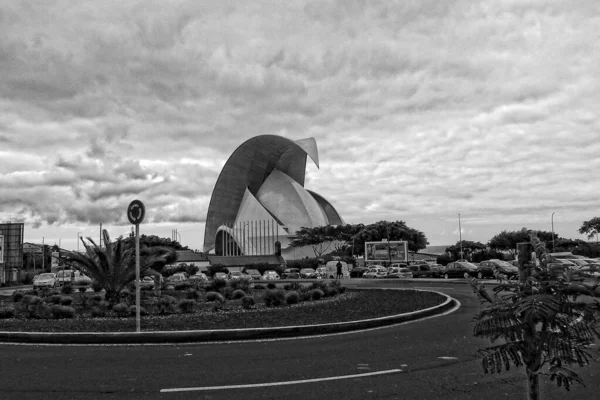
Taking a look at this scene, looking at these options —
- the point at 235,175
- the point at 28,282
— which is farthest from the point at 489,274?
the point at 235,175

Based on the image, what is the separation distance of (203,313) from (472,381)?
890 centimetres

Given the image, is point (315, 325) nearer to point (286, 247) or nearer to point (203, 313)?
point (203, 313)

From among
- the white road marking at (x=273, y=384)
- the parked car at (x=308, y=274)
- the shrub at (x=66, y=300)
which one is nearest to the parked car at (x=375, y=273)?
the parked car at (x=308, y=274)

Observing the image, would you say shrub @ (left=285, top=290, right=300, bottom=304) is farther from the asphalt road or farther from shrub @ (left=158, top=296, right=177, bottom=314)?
the asphalt road

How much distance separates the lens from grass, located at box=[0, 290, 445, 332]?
36.2ft

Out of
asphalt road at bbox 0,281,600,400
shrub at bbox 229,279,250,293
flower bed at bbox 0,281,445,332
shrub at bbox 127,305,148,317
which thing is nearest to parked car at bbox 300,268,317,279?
shrub at bbox 229,279,250,293

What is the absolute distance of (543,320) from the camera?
3.37 metres

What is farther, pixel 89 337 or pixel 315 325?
pixel 315 325

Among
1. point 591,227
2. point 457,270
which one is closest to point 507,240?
point 591,227

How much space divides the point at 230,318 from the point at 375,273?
3411 centimetres

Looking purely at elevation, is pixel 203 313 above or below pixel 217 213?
below

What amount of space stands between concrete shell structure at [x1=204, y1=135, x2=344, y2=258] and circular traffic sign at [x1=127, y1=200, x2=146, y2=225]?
2616 inches

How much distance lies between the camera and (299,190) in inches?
3327

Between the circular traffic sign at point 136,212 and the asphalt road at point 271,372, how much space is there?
8.50 ft
